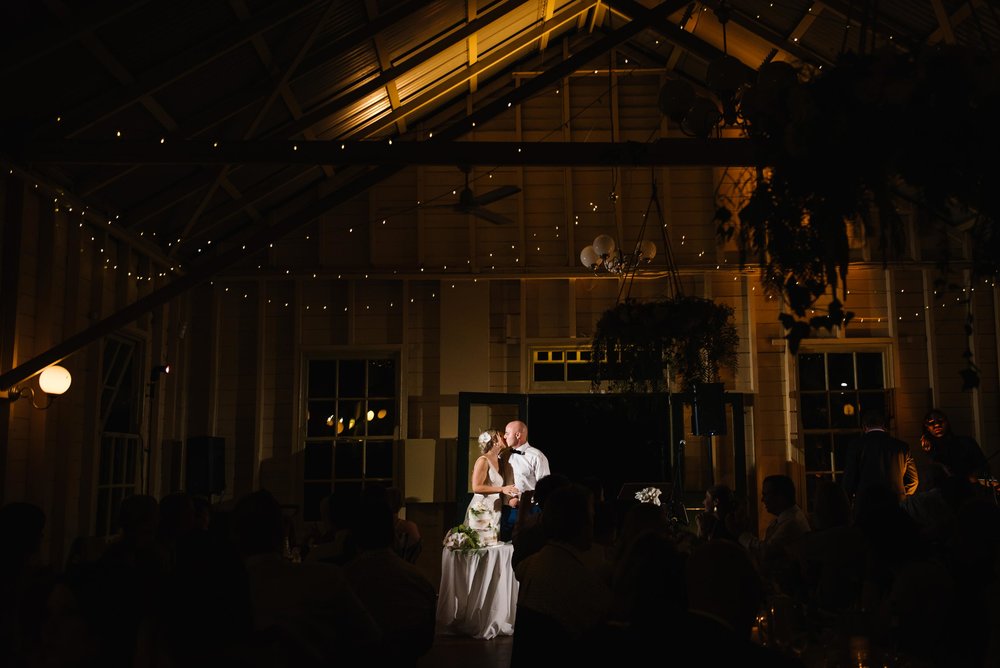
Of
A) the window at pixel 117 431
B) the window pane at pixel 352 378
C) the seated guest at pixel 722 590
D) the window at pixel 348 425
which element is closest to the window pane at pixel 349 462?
the window at pixel 348 425

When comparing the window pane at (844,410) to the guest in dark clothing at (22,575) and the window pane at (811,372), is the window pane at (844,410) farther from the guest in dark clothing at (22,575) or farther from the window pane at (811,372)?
the guest in dark clothing at (22,575)

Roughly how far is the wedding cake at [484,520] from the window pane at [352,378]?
320 centimetres

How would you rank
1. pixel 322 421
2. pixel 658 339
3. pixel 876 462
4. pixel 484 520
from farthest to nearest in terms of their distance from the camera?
1. pixel 322 421
2. pixel 484 520
3. pixel 876 462
4. pixel 658 339

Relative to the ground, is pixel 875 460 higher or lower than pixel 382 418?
lower

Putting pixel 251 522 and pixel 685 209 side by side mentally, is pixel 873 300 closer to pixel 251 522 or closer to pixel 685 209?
pixel 685 209

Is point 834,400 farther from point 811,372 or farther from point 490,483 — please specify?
point 490,483

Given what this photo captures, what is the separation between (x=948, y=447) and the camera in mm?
8898

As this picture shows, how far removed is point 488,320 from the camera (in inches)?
454

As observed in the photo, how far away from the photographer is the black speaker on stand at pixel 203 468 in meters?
10.1

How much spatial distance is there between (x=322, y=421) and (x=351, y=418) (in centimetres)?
34

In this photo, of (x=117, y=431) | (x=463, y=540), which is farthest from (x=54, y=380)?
(x=463, y=540)

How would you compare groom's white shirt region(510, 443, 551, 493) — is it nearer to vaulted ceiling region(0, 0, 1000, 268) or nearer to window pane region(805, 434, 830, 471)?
vaulted ceiling region(0, 0, 1000, 268)

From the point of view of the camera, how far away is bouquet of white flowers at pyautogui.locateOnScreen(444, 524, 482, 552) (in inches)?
335

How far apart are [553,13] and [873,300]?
4883 millimetres
